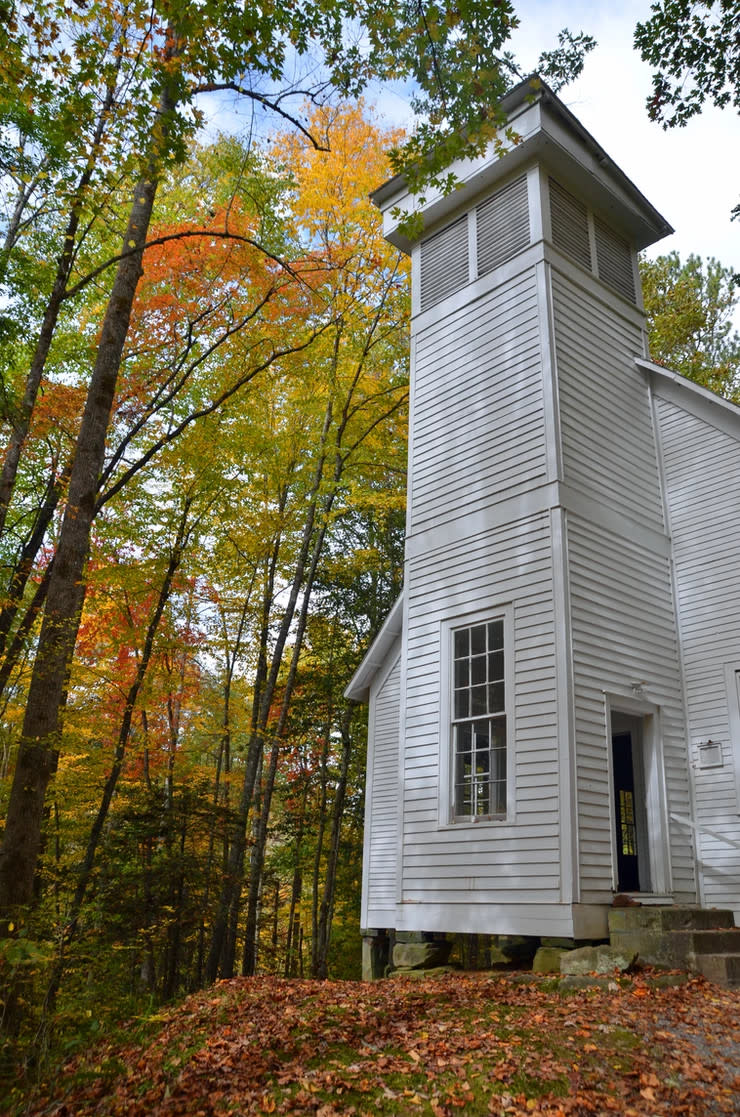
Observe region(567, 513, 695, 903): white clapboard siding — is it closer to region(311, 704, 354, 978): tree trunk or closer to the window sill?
the window sill

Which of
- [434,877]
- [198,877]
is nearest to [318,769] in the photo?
[198,877]

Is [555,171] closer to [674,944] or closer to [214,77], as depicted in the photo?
[214,77]

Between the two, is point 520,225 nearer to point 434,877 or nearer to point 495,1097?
point 434,877

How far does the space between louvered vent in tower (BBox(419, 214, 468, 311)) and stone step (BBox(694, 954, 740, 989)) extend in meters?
8.62

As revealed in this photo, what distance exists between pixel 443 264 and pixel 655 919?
29.2 feet

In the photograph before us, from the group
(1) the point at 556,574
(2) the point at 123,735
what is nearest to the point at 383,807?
(2) the point at 123,735

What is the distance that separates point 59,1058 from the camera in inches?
186

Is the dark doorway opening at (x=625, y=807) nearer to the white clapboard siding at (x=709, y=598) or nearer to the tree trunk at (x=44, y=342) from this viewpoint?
the white clapboard siding at (x=709, y=598)

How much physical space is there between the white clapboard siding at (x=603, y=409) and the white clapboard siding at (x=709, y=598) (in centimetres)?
35

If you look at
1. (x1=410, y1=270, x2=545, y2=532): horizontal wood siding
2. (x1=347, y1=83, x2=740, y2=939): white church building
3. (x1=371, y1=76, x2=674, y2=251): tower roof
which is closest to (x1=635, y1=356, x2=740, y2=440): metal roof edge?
(x1=347, y1=83, x2=740, y2=939): white church building

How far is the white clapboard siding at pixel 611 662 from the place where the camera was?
300 inches

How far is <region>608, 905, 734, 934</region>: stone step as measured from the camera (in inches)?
273

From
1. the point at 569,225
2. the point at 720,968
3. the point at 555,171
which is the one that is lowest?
the point at 720,968

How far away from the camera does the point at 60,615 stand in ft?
22.2
